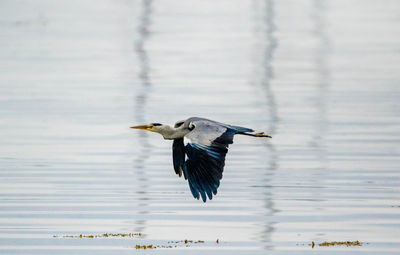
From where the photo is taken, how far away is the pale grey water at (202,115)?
1134 cm

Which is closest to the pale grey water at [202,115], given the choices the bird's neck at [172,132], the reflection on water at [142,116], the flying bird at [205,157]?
the reflection on water at [142,116]

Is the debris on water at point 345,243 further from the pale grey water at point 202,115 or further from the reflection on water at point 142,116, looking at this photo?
the reflection on water at point 142,116

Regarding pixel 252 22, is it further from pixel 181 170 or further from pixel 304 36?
pixel 181 170

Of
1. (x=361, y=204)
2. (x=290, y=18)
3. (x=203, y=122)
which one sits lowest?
(x=290, y=18)

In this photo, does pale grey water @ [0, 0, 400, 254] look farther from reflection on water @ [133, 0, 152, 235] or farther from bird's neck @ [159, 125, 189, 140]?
bird's neck @ [159, 125, 189, 140]

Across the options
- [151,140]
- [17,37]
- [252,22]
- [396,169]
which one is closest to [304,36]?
[252,22]

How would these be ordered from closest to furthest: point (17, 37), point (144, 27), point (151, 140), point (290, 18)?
point (151, 140) < point (17, 37) < point (144, 27) < point (290, 18)

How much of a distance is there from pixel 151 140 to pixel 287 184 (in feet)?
13.3

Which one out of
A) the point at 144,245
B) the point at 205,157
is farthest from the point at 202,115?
the point at 144,245

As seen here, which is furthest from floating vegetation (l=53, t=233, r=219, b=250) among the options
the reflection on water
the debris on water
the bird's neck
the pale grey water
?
the bird's neck

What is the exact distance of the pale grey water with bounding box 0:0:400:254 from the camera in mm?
11344

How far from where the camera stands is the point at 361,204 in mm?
12391

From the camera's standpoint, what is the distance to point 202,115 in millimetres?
18641

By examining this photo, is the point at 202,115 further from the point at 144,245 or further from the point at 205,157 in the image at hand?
the point at 144,245
